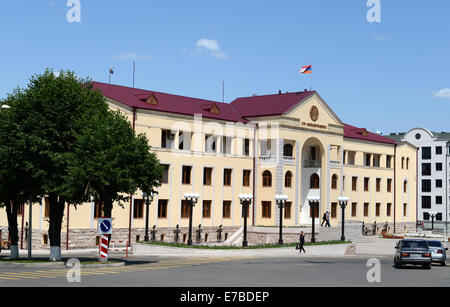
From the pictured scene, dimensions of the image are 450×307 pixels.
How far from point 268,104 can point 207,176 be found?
35.6ft

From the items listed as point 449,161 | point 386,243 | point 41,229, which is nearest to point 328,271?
point 41,229

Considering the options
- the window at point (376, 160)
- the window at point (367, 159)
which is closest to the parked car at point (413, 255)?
the window at point (367, 159)

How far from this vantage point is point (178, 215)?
57969 mm

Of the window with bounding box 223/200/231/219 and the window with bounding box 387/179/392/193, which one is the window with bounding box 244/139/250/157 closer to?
the window with bounding box 223/200/231/219

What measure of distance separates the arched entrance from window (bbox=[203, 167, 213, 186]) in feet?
38.6

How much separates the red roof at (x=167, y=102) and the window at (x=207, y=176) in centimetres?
489

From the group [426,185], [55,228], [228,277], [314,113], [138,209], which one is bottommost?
[228,277]

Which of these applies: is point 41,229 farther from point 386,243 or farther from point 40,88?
point 386,243

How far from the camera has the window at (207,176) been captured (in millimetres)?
60344

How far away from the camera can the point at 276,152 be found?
63.2m

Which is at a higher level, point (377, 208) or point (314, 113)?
point (314, 113)

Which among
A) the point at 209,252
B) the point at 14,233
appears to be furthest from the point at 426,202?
the point at 14,233

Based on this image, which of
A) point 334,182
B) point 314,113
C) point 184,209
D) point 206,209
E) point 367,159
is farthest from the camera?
Answer: point 367,159

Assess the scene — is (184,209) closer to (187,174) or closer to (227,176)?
(187,174)
